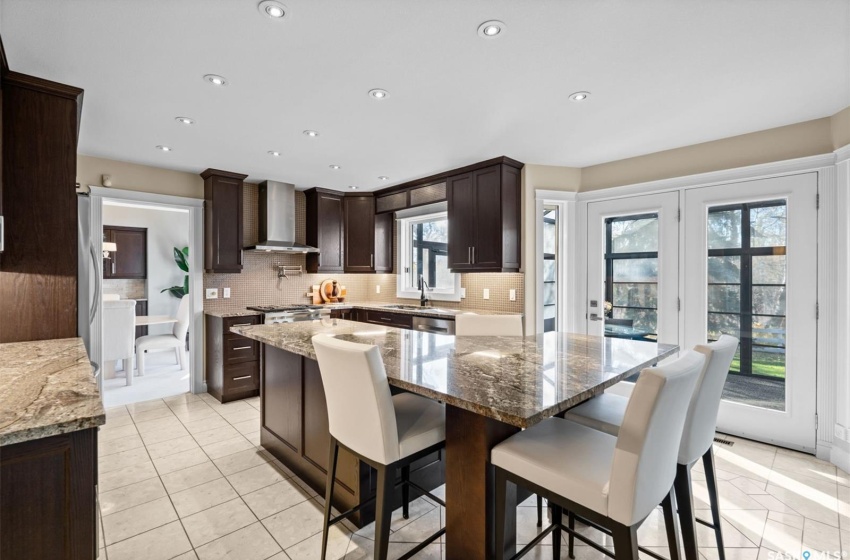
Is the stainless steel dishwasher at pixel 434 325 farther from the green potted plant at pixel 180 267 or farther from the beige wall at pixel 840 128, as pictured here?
the green potted plant at pixel 180 267

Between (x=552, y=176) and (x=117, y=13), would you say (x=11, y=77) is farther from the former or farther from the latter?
(x=552, y=176)

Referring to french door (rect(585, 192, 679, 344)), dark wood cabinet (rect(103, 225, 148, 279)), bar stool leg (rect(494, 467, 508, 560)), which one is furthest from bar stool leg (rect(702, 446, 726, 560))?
dark wood cabinet (rect(103, 225, 148, 279))

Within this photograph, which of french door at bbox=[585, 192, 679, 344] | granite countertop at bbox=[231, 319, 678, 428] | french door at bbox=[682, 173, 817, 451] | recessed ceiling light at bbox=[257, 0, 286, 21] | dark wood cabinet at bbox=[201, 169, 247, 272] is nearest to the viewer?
granite countertop at bbox=[231, 319, 678, 428]

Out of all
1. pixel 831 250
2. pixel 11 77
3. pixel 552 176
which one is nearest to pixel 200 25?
pixel 11 77

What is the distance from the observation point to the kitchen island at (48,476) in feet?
3.24

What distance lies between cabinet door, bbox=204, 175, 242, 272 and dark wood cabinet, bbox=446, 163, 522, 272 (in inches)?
95.7

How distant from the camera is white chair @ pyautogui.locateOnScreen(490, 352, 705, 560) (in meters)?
1.08

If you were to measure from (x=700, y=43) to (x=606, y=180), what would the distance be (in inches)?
80.8

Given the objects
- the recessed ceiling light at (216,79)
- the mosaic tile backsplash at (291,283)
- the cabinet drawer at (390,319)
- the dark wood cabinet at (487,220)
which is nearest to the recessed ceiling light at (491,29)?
the recessed ceiling light at (216,79)

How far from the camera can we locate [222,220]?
14.1 feet

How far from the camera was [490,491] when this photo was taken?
1.39 metres

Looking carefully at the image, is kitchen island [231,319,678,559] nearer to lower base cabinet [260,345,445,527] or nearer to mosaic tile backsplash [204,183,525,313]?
lower base cabinet [260,345,445,527]

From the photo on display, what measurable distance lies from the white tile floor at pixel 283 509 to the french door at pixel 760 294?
300mm

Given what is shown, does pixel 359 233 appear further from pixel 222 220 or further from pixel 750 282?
pixel 750 282
